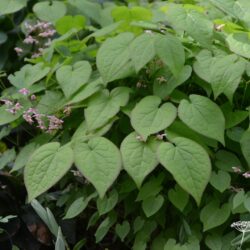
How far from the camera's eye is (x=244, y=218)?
1.83m

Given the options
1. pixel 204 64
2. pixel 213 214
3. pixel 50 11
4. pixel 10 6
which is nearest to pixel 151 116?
pixel 204 64

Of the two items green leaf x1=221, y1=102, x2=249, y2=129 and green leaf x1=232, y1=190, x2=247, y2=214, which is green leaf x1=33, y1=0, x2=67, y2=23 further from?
green leaf x1=232, y1=190, x2=247, y2=214

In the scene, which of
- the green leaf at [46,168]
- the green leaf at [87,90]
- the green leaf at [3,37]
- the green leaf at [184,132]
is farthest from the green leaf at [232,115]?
the green leaf at [3,37]

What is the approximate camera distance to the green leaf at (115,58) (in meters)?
1.89

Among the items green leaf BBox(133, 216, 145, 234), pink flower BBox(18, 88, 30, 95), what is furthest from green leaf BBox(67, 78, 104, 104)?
green leaf BBox(133, 216, 145, 234)

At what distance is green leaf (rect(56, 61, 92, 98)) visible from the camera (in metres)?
1.99

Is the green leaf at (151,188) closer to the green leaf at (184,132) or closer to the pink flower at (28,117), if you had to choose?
the green leaf at (184,132)

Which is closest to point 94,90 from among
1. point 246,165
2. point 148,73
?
point 148,73

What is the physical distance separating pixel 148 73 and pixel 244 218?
0.58 meters

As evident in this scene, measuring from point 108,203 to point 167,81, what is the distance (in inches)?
17.7

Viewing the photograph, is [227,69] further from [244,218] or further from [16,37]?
[16,37]

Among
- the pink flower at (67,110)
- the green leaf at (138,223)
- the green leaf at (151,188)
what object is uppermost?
the pink flower at (67,110)

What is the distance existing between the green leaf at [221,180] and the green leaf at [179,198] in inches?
3.7

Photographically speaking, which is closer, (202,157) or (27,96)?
(202,157)
